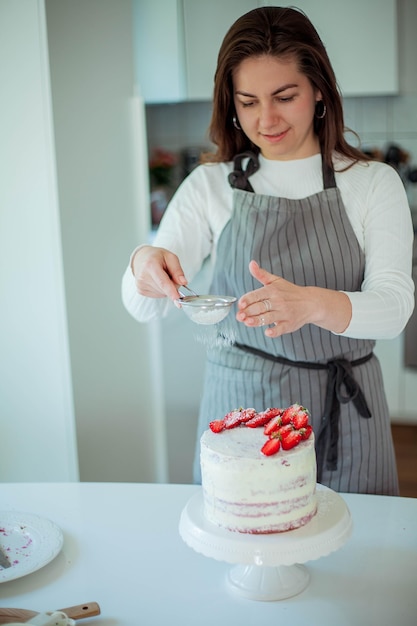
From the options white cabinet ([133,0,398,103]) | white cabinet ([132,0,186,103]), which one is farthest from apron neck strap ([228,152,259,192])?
white cabinet ([132,0,186,103])

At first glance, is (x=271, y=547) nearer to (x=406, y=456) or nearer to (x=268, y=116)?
(x=268, y=116)

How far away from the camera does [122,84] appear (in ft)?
7.77

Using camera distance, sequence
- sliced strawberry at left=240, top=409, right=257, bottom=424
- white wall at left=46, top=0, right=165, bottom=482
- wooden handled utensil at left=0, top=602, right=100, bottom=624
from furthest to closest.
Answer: white wall at left=46, top=0, right=165, bottom=482, sliced strawberry at left=240, top=409, right=257, bottom=424, wooden handled utensil at left=0, top=602, right=100, bottom=624

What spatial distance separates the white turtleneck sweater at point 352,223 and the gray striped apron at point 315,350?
0.04 meters

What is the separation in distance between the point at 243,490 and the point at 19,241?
122cm

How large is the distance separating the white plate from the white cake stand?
0.76 ft

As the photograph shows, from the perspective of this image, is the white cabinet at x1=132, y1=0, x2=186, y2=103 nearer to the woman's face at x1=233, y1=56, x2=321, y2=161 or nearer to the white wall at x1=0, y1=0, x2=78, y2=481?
the white wall at x1=0, y1=0, x2=78, y2=481

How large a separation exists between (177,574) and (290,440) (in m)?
0.26

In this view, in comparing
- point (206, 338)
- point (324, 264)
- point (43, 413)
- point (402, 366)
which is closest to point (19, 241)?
point (43, 413)

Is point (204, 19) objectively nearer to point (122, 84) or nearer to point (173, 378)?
point (122, 84)

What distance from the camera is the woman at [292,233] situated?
1.41 m

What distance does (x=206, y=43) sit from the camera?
2.55 meters

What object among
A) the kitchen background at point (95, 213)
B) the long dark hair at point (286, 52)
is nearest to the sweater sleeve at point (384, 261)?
the long dark hair at point (286, 52)

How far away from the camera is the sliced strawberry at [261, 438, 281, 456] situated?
3.38ft
